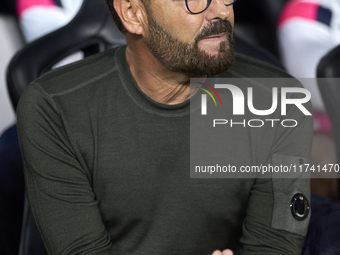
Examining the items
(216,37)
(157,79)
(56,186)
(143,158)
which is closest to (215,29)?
(216,37)

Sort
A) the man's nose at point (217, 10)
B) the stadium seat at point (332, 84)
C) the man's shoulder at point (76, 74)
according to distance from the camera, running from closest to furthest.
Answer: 1. the man's nose at point (217, 10)
2. the man's shoulder at point (76, 74)
3. the stadium seat at point (332, 84)

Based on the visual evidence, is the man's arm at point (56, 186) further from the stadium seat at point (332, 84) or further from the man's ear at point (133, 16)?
the stadium seat at point (332, 84)

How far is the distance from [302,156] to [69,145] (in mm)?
488

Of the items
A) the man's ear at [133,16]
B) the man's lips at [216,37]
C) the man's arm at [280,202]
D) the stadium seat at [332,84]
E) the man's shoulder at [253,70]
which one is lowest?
the man's arm at [280,202]

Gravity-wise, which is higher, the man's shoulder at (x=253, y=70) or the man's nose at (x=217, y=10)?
the man's nose at (x=217, y=10)

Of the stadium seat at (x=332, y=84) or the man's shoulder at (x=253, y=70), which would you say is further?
the stadium seat at (x=332, y=84)

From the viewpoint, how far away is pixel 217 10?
869 mm

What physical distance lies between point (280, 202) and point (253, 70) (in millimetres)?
305

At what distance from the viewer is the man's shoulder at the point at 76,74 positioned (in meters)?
0.98

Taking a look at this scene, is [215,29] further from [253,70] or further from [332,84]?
[332,84]

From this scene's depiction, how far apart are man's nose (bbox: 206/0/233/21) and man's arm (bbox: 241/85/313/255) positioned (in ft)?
0.85

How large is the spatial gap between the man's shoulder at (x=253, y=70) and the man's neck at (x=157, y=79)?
0.13 m

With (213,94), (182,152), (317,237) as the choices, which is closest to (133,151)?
(182,152)

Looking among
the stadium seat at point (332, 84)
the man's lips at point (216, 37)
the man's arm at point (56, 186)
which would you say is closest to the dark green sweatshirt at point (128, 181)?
the man's arm at point (56, 186)
